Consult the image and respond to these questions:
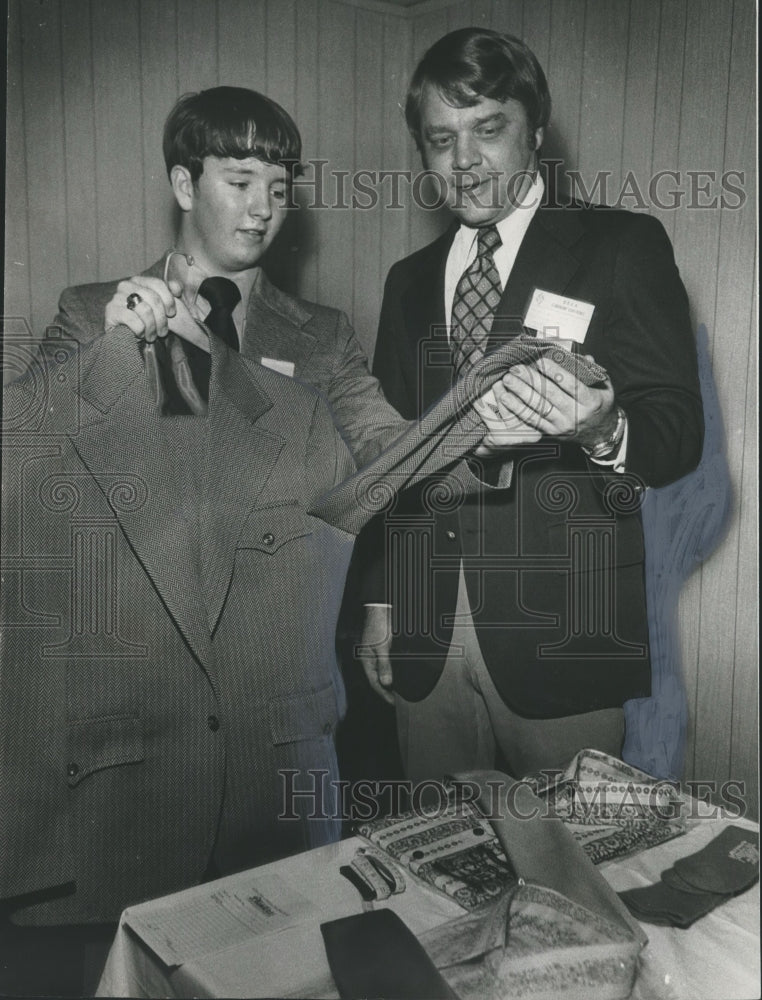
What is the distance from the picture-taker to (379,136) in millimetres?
1509

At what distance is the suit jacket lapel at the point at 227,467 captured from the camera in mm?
1484

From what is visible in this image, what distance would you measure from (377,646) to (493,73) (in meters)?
0.95

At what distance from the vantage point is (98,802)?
150cm

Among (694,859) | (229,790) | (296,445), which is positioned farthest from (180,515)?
(694,859)

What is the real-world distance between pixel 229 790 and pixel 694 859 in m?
0.74

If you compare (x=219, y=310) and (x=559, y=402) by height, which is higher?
(x=219, y=310)

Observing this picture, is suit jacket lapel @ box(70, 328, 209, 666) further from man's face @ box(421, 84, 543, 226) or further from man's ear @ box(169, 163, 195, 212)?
man's face @ box(421, 84, 543, 226)

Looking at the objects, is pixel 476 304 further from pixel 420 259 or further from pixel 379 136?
pixel 379 136

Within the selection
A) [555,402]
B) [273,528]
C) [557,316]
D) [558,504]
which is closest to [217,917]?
[273,528]

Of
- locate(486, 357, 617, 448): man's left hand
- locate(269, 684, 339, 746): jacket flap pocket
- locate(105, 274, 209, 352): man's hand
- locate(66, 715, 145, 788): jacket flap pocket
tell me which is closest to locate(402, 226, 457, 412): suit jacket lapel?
locate(486, 357, 617, 448): man's left hand

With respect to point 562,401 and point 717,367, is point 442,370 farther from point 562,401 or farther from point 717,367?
point 717,367

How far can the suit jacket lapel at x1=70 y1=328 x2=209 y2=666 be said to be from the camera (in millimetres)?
1475

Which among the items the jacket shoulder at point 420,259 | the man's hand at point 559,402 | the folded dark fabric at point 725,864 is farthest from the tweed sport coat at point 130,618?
the folded dark fabric at point 725,864

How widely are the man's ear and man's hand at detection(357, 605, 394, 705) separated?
728mm
